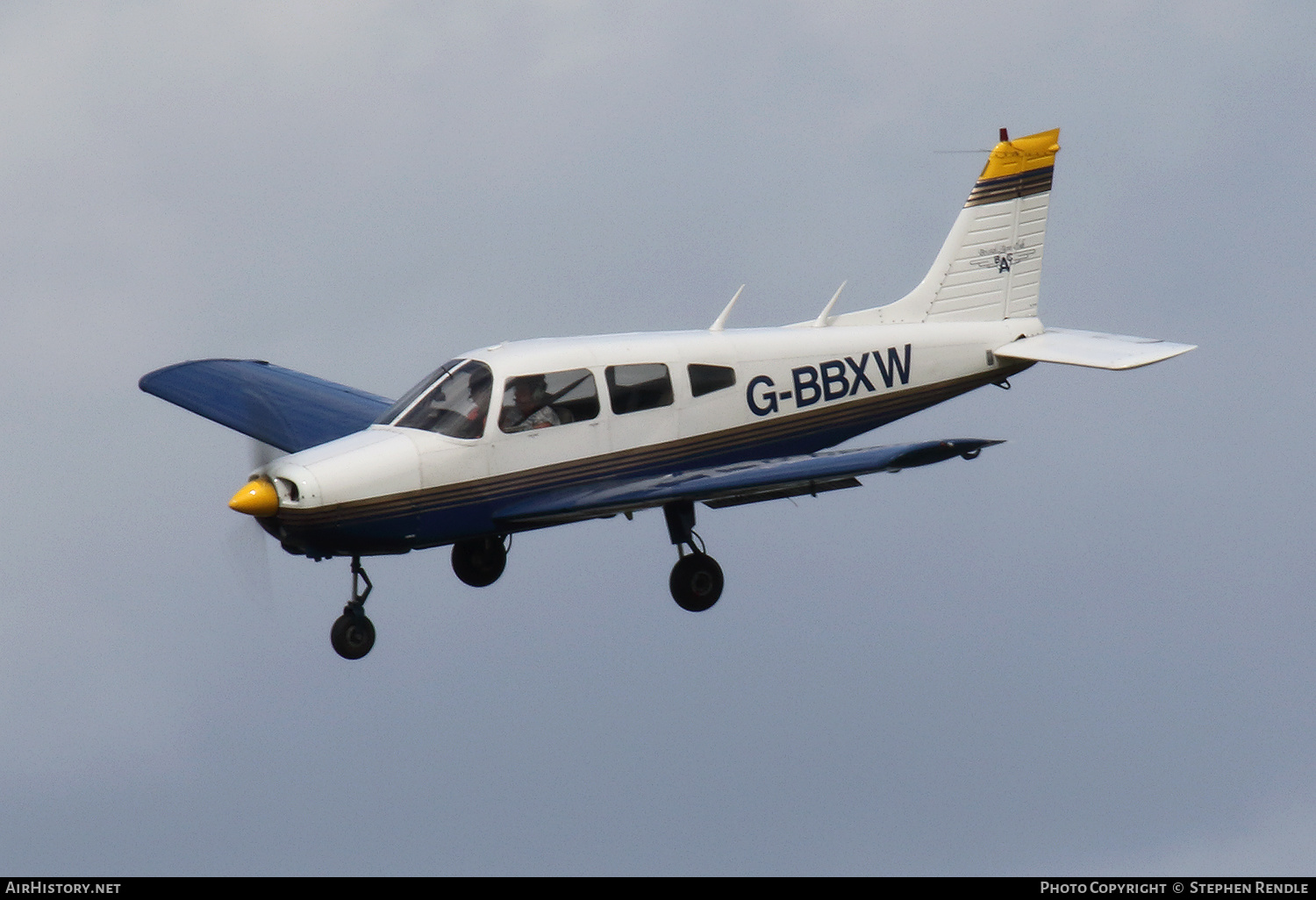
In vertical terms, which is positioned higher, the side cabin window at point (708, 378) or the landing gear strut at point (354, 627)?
the side cabin window at point (708, 378)

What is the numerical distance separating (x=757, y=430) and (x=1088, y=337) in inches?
165

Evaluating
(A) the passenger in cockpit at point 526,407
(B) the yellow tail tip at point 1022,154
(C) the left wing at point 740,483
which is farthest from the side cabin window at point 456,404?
(B) the yellow tail tip at point 1022,154

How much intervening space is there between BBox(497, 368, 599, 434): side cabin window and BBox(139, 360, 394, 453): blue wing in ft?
10.8

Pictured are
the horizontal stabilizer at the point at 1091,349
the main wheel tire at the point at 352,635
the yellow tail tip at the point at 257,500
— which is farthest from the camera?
the horizontal stabilizer at the point at 1091,349

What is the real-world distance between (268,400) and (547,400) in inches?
199

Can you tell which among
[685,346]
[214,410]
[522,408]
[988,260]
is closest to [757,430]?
[685,346]

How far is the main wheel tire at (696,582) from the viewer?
18.6 m

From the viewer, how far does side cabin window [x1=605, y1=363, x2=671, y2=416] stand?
1809 centimetres

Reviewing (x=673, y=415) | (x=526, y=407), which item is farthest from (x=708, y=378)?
(x=526, y=407)

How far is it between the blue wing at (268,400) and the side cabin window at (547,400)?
3.30 metres

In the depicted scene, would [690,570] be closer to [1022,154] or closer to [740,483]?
[740,483]

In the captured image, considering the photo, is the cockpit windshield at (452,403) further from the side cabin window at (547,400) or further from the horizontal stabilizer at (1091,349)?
the horizontal stabilizer at (1091,349)

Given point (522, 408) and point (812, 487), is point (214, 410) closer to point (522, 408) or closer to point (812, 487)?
point (522, 408)

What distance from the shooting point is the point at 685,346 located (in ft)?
61.3
